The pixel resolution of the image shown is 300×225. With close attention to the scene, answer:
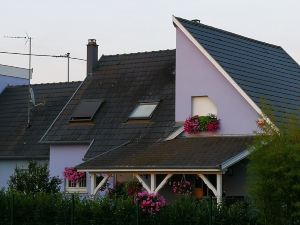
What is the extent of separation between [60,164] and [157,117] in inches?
186

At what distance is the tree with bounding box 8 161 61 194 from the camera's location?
2844cm

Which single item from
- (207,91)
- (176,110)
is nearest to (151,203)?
(207,91)

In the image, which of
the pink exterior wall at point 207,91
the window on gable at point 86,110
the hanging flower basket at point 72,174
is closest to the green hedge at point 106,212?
the hanging flower basket at point 72,174

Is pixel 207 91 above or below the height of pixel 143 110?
above

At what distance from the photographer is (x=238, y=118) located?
1022 inches

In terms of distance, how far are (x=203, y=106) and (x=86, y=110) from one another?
592cm

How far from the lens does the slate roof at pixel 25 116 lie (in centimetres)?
3381

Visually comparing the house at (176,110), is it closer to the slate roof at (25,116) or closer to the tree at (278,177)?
the tree at (278,177)

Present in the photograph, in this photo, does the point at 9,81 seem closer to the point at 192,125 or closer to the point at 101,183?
the point at 101,183

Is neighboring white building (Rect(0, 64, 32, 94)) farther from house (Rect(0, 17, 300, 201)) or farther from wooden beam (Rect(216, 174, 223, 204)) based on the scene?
wooden beam (Rect(216, 174, 223, 204))

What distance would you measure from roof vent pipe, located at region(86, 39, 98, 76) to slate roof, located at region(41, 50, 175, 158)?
30 centimetres

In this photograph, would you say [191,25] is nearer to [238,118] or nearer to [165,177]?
[238,118]

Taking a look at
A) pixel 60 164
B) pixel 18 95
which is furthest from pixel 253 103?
pixel 18 95

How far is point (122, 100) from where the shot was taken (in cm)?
3073
